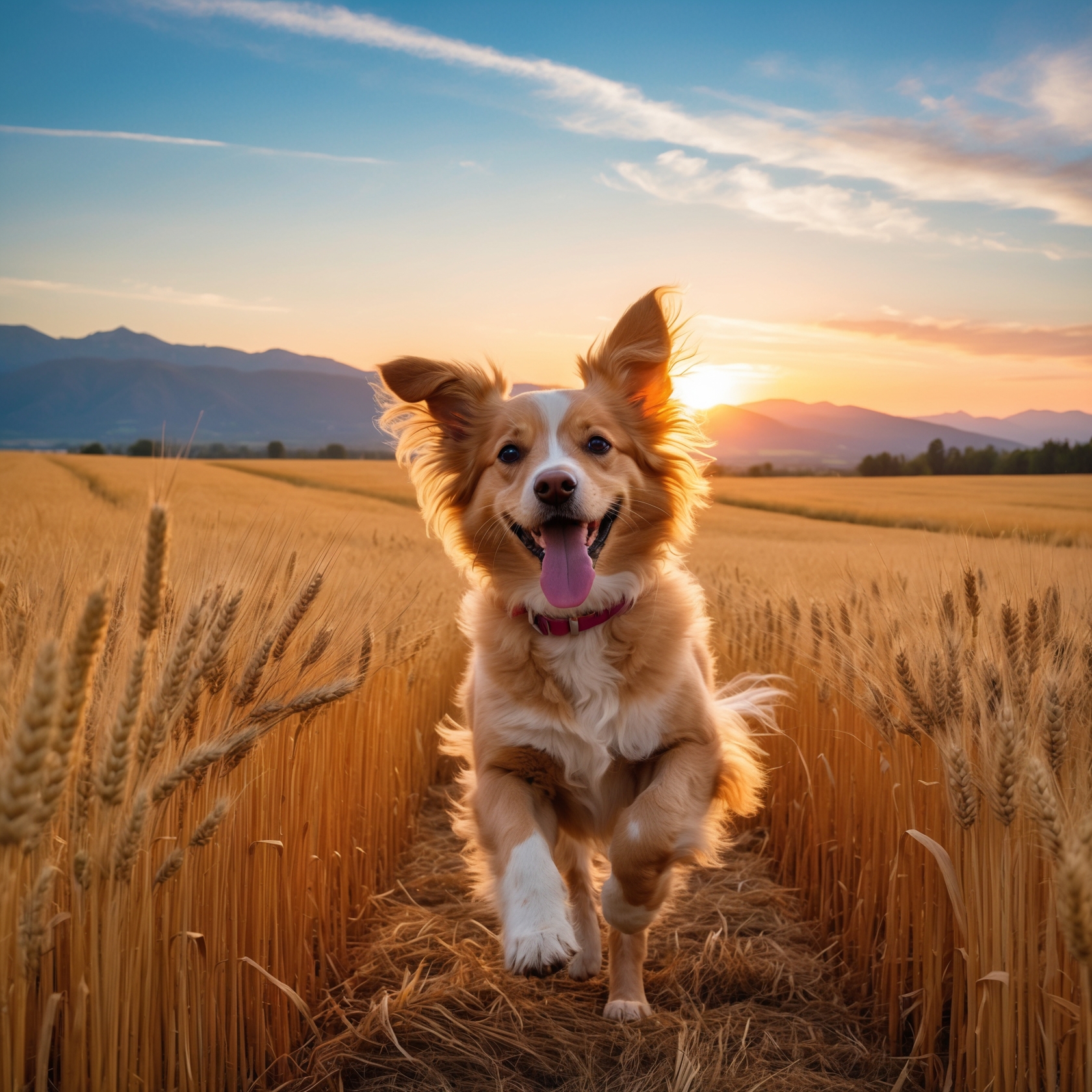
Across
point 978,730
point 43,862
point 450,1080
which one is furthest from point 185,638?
point 978,730

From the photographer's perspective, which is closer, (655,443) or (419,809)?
(655,443)

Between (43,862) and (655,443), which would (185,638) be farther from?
(655,443)

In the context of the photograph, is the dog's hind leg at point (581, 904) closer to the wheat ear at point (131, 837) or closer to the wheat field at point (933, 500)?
the wheat ear at point (131, 837)

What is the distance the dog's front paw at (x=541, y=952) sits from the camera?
2.19 metres

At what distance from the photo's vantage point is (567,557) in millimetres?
2998

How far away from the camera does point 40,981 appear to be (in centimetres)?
171

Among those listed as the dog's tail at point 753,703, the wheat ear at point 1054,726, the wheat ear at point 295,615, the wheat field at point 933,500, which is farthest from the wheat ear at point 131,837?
the wheat field at point 933,500

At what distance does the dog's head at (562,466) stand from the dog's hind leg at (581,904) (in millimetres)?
1013

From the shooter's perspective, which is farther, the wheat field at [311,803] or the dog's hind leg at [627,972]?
the dog's hind leg at [627,972]

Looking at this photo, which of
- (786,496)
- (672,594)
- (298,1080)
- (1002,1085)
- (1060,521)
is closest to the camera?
(1002,1085)

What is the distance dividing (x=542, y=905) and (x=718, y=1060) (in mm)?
704

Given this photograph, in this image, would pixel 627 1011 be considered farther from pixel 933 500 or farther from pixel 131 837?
pixel 933 500

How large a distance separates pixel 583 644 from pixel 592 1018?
125cm

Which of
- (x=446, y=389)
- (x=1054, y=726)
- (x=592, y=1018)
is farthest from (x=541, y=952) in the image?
(x=446, y=389)
